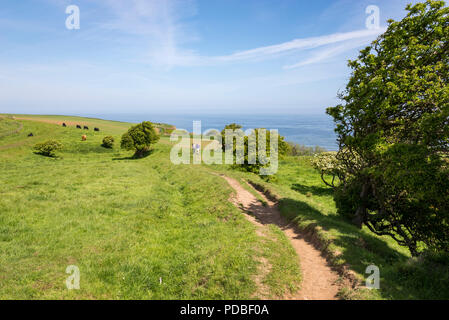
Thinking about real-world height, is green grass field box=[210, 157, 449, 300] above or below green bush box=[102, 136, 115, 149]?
below

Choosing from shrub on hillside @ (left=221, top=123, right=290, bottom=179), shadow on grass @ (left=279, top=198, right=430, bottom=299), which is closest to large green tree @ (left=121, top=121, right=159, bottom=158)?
shrub on hillside @ (left=221, top=123, right=290, bottom=179)

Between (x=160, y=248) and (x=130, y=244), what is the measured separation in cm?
185

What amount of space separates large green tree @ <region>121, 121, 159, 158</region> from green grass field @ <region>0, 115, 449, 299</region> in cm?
2444

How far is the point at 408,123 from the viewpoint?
12.6 metres

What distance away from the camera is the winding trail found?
868 centimetres

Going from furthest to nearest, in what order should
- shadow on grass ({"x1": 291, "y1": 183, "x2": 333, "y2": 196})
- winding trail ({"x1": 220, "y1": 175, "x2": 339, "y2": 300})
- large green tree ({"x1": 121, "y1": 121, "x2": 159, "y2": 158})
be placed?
1. large green tree ({"x1": 121, "y1": 121, "x2": 159, "y2": 158})
2. shadow on grass ({"x1": 291, "y1": 183, "x2": 333, "y2": 196})
3. winding trail ({"x1": 220, "y1": 175, "x2": 339, "y2": 300})

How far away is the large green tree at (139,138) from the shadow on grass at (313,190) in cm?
3477

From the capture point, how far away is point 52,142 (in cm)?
4756

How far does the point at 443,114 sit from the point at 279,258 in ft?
31.9

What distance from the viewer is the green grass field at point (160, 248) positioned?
8.73 metres

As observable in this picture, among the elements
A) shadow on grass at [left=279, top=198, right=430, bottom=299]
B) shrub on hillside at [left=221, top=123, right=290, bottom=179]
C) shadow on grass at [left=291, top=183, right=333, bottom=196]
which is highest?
shrub on hillside at [left=221, top=123, right=290, bottom=179]

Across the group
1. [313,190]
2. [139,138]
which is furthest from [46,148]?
[313,190]

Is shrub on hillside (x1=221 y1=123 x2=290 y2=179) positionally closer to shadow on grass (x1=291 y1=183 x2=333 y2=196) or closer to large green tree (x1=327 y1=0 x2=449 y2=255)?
shadow on grass (x1=291 y1=183 x2=333 y2=196)
